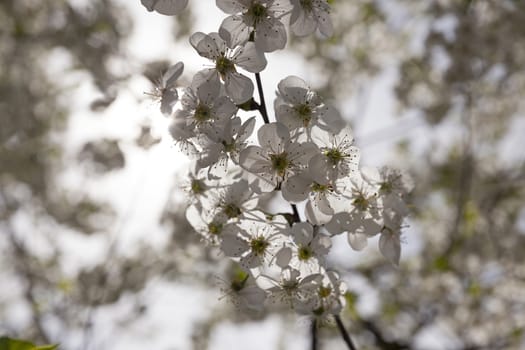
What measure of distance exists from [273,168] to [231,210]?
226 mm

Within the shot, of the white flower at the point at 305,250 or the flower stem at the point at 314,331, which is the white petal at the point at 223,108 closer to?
the white flower at the point at 305,250

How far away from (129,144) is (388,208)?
1.52m

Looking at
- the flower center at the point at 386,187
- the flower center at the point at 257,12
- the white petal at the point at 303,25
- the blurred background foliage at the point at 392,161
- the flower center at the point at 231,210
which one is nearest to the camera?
the flower center at the point at 257,12

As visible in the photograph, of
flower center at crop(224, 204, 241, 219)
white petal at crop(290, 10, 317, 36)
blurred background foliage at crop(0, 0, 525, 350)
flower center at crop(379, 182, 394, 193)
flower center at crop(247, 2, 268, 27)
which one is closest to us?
flower center at crop(247, 2, 268, 27)

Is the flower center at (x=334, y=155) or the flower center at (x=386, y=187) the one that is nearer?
the flower center at (x=334, y=155)

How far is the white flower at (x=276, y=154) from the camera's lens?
1.43 m

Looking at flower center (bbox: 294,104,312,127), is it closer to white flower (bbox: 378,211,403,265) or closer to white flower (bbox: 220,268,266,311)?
white flower (bbox: 378,211,403,265)

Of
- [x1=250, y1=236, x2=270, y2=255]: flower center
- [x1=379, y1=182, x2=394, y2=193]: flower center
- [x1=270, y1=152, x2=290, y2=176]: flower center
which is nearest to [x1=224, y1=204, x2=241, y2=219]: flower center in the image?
[x1=250, y1=236, x2=270, y2=255]: flower center

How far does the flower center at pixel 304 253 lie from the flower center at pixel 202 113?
1.74 feet

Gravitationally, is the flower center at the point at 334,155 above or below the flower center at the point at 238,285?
above

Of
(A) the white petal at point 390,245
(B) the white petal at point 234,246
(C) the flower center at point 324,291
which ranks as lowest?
(C) the flower center at point 324,291

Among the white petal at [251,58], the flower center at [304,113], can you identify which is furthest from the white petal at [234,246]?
the white petal at [251,58]

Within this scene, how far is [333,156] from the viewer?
1486 mm

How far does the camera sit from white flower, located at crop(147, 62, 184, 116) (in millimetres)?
1492
